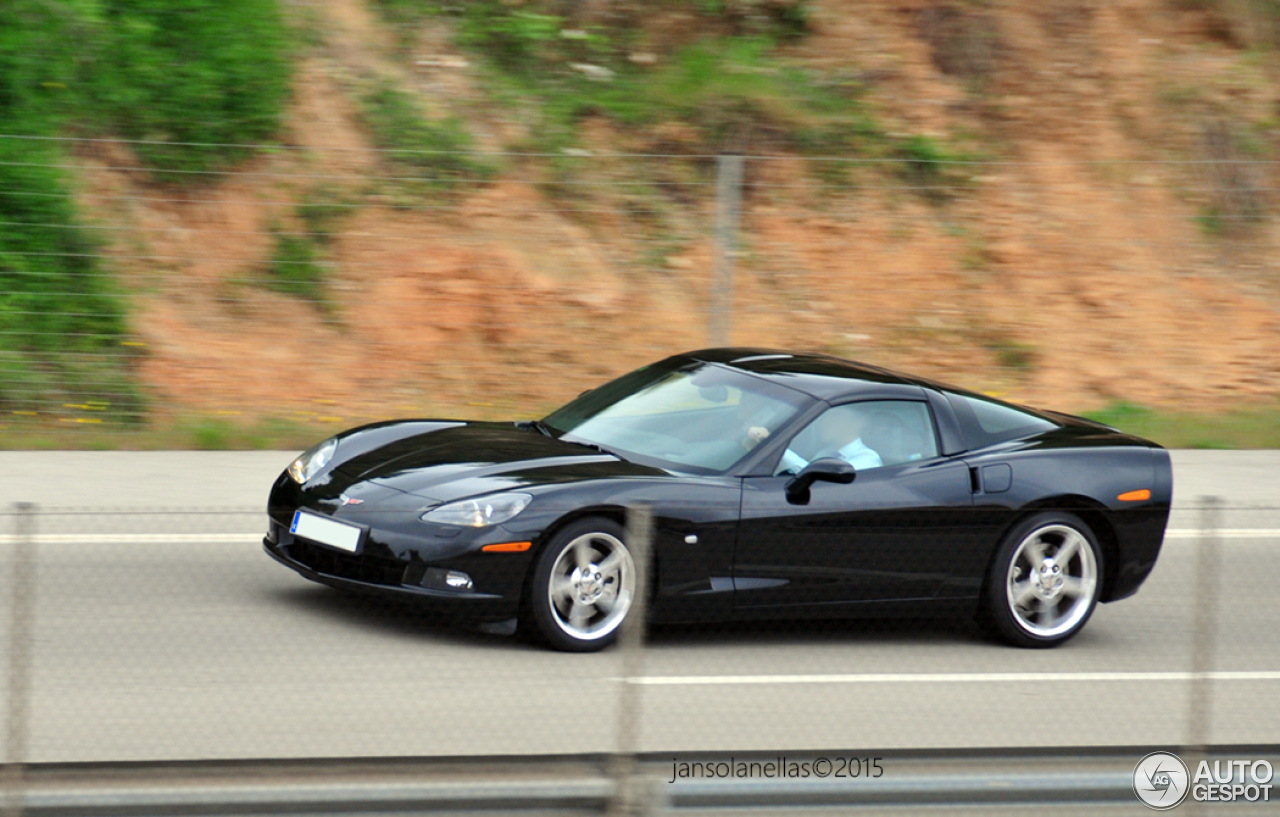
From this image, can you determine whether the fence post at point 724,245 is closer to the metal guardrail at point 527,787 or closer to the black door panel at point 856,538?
the black door panel at point 856,538

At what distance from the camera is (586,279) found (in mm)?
12719

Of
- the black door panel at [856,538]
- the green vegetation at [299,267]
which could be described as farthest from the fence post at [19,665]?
the green vegetation at [299,267]

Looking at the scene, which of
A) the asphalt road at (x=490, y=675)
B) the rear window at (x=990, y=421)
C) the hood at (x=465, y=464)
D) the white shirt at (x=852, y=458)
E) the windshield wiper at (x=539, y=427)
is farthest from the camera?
the windshield wiper at (x=539, y=427)

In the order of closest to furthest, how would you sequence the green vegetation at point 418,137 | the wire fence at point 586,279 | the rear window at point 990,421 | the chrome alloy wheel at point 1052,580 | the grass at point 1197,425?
the chrome alloy wheel at point 1052,580 < the rear window at point 990,421 < the wire fence at point 586,279 < the grass at point 1197,425 < the green vegetation at point 418,137

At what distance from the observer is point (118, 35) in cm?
1257

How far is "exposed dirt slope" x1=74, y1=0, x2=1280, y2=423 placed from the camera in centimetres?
1142

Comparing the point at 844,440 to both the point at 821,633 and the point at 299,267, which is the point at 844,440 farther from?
the point at 299,267

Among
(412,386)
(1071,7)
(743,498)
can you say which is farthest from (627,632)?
(1071,7)

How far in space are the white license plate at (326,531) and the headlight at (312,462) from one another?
1.13 ft

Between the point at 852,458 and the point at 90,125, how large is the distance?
806 centimetres

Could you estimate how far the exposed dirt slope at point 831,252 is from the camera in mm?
11422

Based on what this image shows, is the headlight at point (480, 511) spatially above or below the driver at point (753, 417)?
below

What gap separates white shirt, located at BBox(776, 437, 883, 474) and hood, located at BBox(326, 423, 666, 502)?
57 cm

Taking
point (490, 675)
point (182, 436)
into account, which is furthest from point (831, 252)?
point (490, 675)
